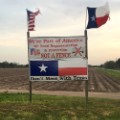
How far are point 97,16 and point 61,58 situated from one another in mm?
2119

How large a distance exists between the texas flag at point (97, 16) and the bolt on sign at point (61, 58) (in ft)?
2.20

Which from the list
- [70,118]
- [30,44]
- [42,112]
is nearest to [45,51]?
[30,44]

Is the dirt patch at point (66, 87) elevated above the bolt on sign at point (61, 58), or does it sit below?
below

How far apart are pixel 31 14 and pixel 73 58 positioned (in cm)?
255

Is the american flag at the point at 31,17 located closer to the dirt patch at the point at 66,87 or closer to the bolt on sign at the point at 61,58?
the bolt on sign at the point at 61,58

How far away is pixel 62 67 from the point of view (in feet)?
55.9

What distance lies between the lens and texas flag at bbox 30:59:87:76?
667 inches

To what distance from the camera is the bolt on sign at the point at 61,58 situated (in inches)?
667

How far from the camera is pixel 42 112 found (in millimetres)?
13062

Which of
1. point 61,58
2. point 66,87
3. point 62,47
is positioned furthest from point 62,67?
point 66,87

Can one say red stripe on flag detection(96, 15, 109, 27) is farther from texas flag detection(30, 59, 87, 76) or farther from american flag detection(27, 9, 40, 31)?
american flag detection(27, 9, 40, 31)

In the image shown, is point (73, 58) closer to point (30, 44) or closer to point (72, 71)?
point (72, 71)

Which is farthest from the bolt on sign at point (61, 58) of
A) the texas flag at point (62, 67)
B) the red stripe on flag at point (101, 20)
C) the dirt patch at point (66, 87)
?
the dirt patch at point (66, 87)

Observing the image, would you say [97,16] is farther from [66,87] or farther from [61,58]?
[66,87]
